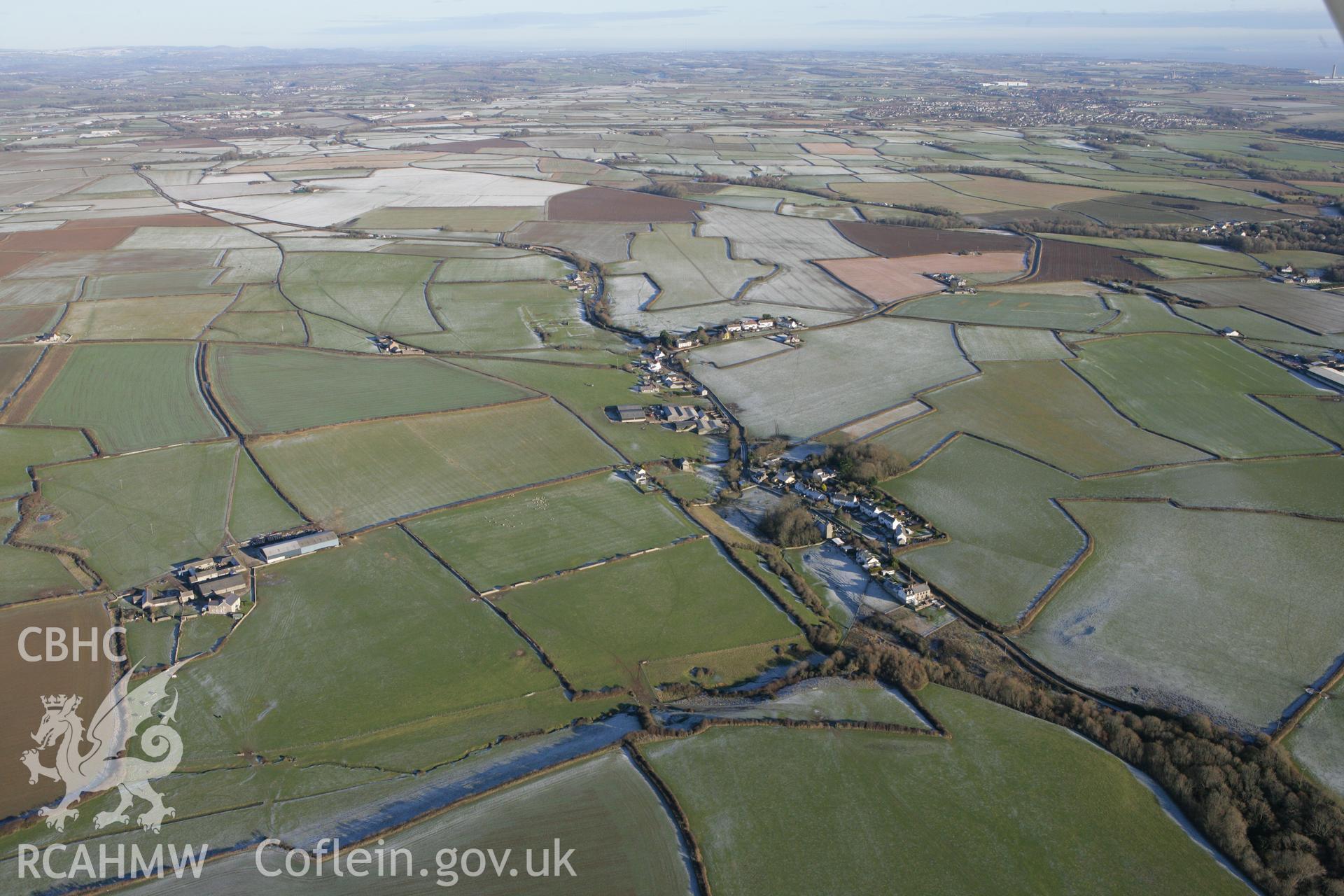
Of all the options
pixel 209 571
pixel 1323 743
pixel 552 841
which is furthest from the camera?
pixel 209 571

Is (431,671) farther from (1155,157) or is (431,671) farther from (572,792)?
(1155,157)

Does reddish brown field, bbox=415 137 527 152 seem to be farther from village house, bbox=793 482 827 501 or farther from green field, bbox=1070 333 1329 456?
village house, bbox=793 482 827 501

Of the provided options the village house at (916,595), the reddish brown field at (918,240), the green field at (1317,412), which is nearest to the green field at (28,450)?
the village house at (916,595)

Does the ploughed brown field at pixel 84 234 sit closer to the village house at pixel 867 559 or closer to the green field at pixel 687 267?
the green field at pixel 687 267

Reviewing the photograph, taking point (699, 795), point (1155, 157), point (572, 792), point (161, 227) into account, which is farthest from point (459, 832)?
point (1155, 157)

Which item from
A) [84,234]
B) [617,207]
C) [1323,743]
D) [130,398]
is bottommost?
[1323,743]

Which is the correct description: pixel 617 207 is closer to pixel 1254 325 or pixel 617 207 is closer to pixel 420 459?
pixel 420 459

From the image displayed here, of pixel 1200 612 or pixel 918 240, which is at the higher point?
pixel 918 240

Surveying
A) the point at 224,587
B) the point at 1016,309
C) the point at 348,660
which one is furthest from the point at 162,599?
the point at 1016,309
